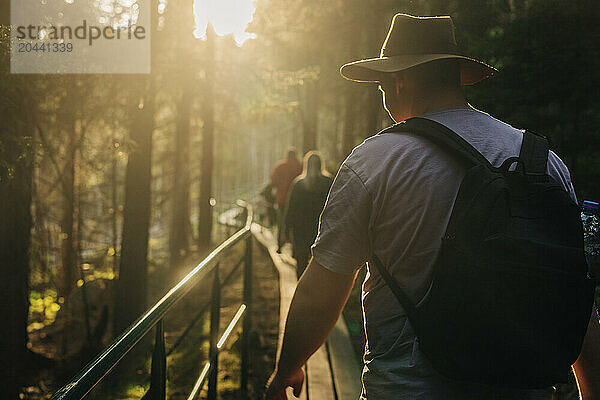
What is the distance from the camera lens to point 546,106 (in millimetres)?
11148

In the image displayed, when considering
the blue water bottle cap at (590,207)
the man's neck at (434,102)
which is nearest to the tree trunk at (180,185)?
the blue water bottle cap at (590,207)

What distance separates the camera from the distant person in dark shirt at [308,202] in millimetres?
8609

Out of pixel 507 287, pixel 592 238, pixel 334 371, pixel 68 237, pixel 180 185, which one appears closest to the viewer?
pixel 507 287

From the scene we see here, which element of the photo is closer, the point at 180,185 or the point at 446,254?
the point at 446,254

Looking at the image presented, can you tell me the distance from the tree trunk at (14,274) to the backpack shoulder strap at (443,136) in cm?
666

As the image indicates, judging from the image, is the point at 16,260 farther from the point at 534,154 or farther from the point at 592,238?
→ the point at 534,154

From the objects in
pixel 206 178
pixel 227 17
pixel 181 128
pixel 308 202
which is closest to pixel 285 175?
pixel 308 202

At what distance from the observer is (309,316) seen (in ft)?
7.23

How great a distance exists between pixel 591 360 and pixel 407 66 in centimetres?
110

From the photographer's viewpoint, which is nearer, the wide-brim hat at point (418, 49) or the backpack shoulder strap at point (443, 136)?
the backpack shoulder strap at point (443, 136)

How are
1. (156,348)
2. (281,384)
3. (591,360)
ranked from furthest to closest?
(156,348) < (281,384) < (591,360)

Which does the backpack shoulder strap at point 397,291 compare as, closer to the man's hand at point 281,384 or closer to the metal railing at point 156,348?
the man's hand at point 281,384

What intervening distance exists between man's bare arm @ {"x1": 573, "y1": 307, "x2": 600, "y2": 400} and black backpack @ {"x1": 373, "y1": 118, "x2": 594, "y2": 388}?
0.26 m

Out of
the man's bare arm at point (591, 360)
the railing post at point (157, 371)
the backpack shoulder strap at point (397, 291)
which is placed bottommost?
the railing post at point (157, 371)
